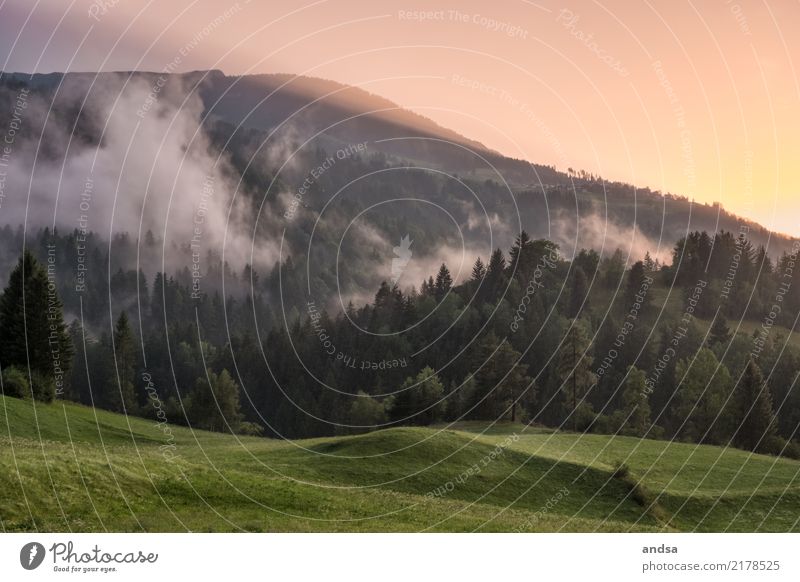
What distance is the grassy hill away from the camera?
42375 mm

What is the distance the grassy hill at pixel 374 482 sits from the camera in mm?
42375

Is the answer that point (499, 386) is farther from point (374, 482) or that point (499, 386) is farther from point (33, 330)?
→ point (33, 330)

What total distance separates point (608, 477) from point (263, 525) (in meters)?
36.5

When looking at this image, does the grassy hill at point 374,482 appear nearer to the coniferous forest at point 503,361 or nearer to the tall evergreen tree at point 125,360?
the coniferous forest at point 503,361

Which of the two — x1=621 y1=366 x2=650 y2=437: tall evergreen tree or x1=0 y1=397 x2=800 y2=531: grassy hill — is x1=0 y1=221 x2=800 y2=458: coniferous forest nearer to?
x1=621 y1=366 x2=650 y2=437: tall evergreen tree

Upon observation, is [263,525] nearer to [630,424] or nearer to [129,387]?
[630,424]

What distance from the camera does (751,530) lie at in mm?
63312

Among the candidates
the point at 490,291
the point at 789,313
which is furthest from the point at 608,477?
the point at 789,313
